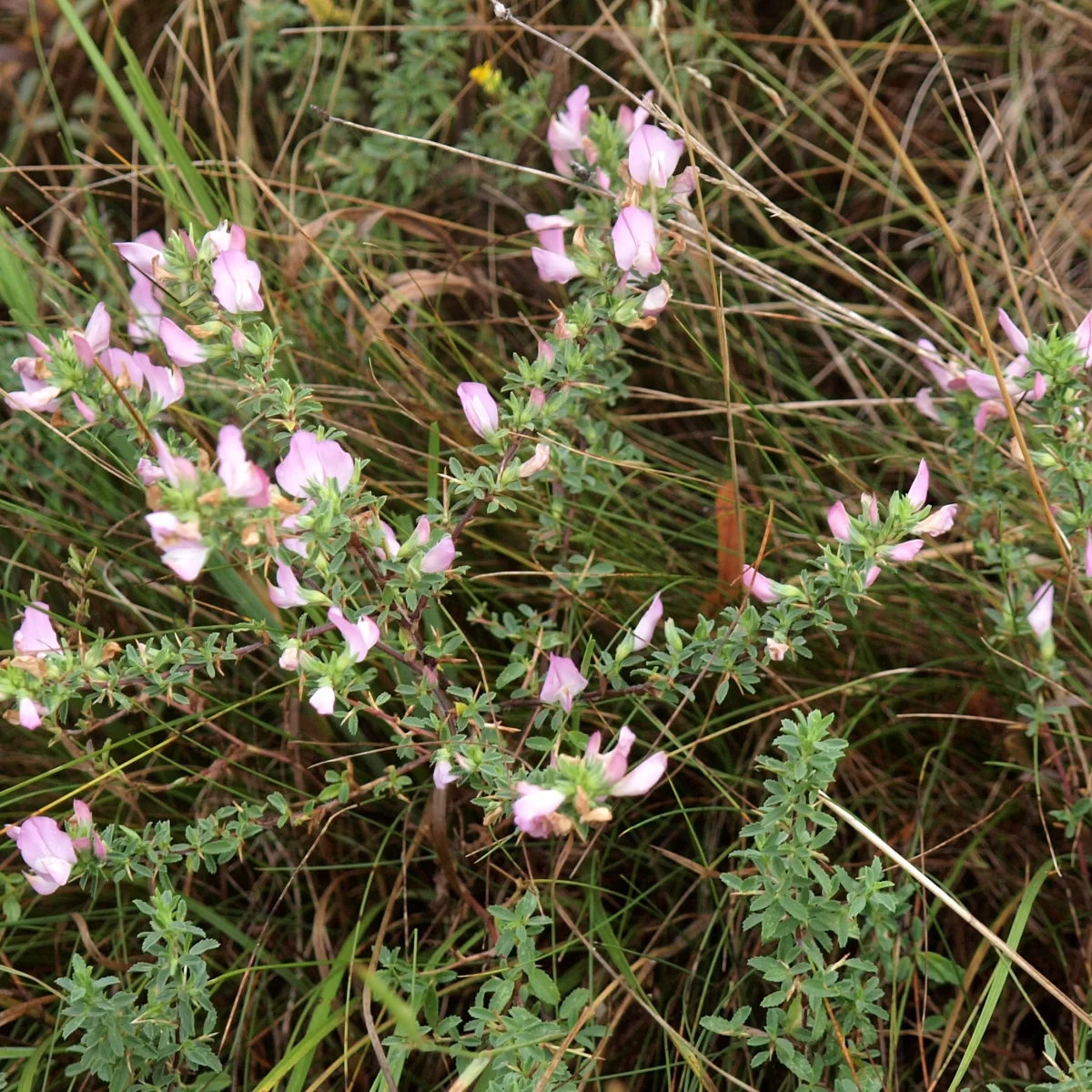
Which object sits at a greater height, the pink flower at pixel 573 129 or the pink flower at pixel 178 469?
the pink flower at pixel 573 129

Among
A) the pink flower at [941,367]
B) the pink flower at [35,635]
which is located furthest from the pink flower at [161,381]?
the pink flower at [941,367]

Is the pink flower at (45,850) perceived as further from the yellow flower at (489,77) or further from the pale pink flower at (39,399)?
the yellow flower at (489,77)

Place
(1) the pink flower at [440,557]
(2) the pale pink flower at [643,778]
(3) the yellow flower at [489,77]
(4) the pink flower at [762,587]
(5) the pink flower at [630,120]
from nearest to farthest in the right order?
(2) the pale pink flower at [643,778], (1) the pink flower at [440,557], (4) the pink flower at [762,587], (5) the pink flower at [630,120], (3) the yellow flower at [489,77]

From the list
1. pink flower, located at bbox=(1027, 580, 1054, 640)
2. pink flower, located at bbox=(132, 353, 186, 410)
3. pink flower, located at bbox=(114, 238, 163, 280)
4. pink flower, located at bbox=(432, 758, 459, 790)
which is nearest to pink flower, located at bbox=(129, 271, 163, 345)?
pink flower, located at bbox=(114, 238, 163, 280)

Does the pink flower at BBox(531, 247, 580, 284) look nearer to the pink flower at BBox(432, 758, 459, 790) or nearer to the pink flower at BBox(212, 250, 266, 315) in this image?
the pink flower at BBox(212, 250, 266, 315)

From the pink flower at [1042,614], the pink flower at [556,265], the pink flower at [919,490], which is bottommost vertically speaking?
the pink flower at [1042,614]

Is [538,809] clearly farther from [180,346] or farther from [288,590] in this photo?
[180,346]
